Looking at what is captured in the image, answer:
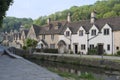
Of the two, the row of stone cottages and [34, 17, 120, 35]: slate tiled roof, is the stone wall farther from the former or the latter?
[34, 17, 120, 35]: slate tiled roof

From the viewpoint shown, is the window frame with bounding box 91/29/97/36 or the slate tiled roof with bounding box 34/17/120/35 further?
the window frame with bounding box 91/29/97/36

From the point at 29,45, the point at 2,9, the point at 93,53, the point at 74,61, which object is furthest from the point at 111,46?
the point at 2,9

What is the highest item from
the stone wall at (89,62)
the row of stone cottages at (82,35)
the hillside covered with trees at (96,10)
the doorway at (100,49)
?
the hillside covered with trees at (96,10)

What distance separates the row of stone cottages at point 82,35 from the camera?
50.8 meters

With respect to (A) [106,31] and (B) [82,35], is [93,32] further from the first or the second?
(B) [82,35]

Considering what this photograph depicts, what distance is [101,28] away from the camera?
2073 inches

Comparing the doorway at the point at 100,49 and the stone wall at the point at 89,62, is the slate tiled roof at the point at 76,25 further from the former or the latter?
the stone wall at the point at 89,62

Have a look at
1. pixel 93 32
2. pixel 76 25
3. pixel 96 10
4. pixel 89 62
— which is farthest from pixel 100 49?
pixel 96 10

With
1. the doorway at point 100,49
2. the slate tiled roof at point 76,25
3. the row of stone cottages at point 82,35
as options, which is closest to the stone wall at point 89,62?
the doorway at point 100,49

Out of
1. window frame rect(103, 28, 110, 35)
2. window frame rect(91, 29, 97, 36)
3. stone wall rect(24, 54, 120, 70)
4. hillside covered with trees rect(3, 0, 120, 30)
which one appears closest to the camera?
stone wall rect(24, 54, 120, 70)

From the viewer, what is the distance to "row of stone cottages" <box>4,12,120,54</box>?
2000 inches

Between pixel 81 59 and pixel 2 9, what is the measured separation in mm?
23460

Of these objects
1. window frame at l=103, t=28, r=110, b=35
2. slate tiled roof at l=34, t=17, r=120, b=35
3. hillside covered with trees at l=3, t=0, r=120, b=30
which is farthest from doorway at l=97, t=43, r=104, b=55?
hillside covered with trees at l=3, t=0, r=120, b=30

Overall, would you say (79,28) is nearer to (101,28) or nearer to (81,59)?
(101,28)
